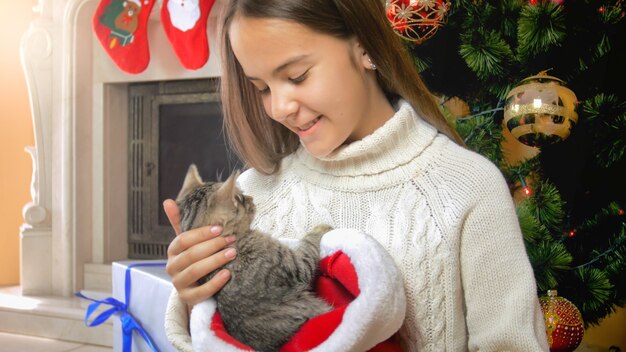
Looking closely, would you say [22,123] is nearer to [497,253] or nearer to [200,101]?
[200,101]

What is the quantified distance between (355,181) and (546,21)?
0.82 m

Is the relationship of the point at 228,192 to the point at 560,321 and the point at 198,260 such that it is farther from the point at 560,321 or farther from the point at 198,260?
the point at 560,321

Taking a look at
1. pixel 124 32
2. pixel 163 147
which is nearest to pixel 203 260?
pixel 124 32

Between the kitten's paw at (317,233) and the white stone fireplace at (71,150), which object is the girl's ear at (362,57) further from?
the white stone fireplace at (71,150)

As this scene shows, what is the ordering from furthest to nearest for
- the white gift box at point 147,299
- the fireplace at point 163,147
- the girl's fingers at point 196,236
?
the fireplace at point 163,147
the white gift box at point 147,299
the girl's fingers at point 196,236

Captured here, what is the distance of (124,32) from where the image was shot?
8.99 ft

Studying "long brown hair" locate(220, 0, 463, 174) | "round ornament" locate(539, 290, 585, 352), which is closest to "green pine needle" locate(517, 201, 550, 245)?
"round ornament" locate(539, 290, 585, 352)

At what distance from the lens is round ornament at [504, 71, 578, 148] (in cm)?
132

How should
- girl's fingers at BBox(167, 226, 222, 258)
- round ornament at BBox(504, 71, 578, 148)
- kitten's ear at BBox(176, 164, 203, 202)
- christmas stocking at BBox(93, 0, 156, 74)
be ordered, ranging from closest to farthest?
girl's fingers at BBox(167, 226, 222, 258) < kitten's ear at BBox(176, 164, 203, 202) < round ornament at BBox(504, 71, 578, 148) < christmas stocking at BBox(93, 0, 156, 74)

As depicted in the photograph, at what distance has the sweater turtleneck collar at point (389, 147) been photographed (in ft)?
2.68

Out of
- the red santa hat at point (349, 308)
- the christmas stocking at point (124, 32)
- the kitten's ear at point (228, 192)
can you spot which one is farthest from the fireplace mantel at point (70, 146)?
the red santa hat at point (349, 308)

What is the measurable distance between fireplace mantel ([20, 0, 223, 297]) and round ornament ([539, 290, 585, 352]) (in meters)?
2.20

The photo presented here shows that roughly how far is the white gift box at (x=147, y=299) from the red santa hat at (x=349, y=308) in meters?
0.43

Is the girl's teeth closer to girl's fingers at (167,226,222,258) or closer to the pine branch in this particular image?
girl's fingers at (167,226,222,258)
